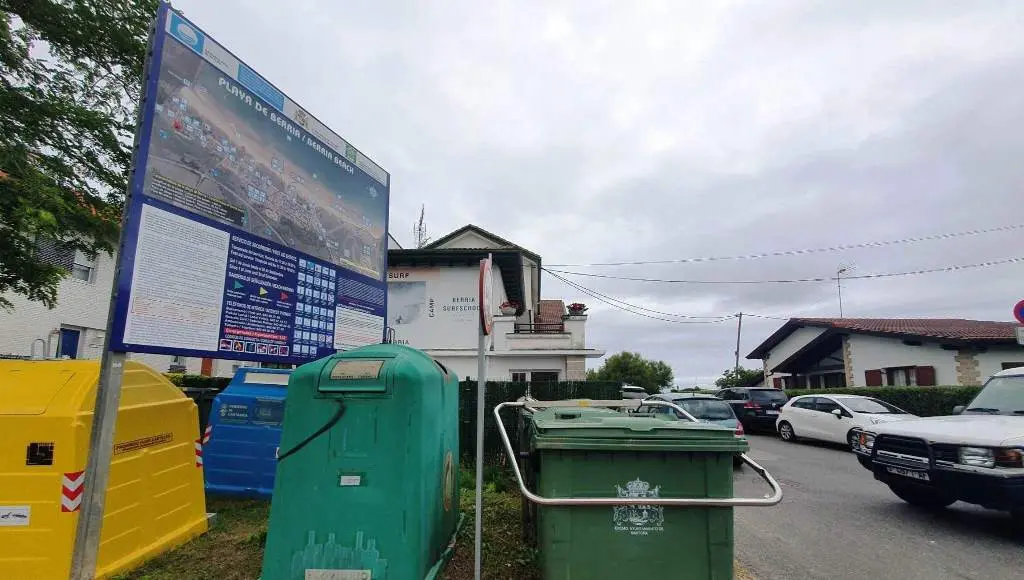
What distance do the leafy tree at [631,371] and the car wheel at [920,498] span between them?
38.3m

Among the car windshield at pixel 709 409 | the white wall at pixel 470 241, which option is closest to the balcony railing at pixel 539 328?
the white wall at pixel 470 241

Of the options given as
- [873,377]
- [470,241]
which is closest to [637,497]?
[470,241]

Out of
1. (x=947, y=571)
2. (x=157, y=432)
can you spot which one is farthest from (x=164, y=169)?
(x=947, y=571)

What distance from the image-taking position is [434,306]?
60.5 feet

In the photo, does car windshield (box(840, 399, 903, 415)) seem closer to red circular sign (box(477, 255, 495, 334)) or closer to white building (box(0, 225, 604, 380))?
white building (box(0, 225, 604, 380))

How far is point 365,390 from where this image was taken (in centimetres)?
337

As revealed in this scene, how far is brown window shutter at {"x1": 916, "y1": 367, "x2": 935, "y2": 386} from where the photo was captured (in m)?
19.4

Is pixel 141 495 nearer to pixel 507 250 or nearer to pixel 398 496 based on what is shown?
pixel 398 496

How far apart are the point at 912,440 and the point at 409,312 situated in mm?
15062

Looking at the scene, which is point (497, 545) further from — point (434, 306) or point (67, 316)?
point (67, 316)

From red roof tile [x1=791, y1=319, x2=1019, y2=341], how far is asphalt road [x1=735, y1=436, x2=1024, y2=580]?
1563cm

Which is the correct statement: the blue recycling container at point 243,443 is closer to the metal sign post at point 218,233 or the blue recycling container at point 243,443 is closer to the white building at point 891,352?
the metal sign post at point 218,233

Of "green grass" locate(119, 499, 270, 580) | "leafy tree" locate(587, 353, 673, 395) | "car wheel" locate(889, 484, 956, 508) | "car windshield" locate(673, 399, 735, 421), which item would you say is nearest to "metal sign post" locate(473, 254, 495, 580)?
"green grass" locate(119, 499, 270, 580)

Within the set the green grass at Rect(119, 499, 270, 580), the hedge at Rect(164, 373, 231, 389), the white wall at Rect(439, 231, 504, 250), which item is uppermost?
the white wall at Rect(439, 231, 504, 250)
